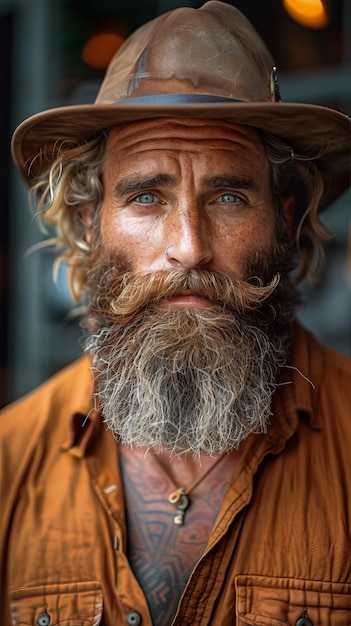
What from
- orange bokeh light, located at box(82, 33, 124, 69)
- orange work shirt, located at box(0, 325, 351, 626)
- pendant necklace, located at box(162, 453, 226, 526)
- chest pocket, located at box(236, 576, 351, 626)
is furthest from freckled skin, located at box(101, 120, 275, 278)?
orange bokeh light, located at box(82, 33, 124, 69)

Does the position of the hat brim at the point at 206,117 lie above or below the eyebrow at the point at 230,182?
above

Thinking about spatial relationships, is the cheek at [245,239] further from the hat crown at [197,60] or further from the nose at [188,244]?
the hat crown at [197,60]

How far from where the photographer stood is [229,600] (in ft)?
7.51

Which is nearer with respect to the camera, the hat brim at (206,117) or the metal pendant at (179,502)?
the hat brim at (206,117)

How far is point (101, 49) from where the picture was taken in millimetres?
5289

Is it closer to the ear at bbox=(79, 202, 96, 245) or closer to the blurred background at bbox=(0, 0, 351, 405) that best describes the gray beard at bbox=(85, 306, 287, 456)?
the ear at bbox=(79, 202, 96, 245)

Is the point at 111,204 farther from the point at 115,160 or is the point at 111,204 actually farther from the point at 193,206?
the point at 193,206

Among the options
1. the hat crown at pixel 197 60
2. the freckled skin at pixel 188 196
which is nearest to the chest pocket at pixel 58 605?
the freckled skin at pixel 188 196

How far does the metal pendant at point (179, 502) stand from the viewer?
2.48 meters

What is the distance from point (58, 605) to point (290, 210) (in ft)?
4.98

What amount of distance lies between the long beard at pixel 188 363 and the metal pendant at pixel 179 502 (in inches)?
4.9

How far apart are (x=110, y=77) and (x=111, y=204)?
0.43 metres

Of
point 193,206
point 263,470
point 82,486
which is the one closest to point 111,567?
point 82,486

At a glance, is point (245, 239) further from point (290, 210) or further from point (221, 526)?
point (221, 526)
